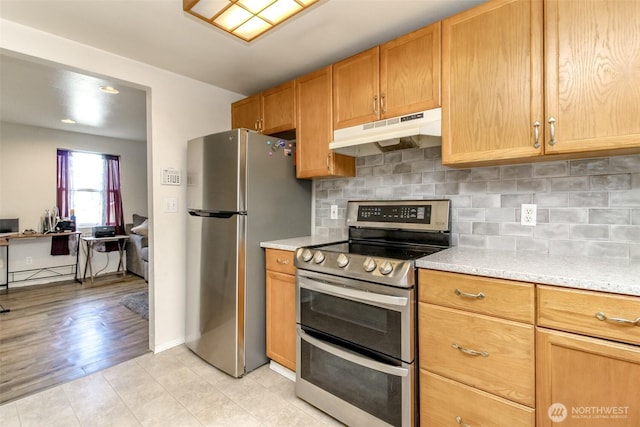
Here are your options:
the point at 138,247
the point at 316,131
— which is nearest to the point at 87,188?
the point at 138,247

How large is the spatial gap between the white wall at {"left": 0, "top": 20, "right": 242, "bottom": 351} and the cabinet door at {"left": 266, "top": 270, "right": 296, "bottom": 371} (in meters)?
0.93

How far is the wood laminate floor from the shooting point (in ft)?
6.94

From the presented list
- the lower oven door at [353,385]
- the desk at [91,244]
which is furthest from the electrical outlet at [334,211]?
the desk at [91,244]

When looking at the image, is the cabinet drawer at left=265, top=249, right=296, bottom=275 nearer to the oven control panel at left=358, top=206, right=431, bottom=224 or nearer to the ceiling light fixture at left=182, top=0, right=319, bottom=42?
the oven control panel at left=358, top=206, right=431, bottom=224

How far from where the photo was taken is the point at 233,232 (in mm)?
2066

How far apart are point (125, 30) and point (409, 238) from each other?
2271 millimetres

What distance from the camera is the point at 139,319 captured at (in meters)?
3.15

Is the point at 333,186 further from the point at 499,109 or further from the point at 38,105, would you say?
the point at 38,105

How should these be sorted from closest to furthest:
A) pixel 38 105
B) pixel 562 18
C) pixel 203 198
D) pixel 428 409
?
1. pixel 562 18
2. pixel 428 409
3. pixel 203 198
4. pixel 38 105

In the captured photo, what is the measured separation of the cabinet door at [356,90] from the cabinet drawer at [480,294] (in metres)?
1.09

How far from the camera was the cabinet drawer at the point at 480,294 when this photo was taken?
1.16m

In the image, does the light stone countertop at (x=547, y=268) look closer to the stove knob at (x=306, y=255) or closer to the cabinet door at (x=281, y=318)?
the stove knob at (x=306, y=255)

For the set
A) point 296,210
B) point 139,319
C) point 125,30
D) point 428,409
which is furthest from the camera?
point 139,319

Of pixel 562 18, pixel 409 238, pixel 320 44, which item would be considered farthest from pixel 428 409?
pixel 320 44
